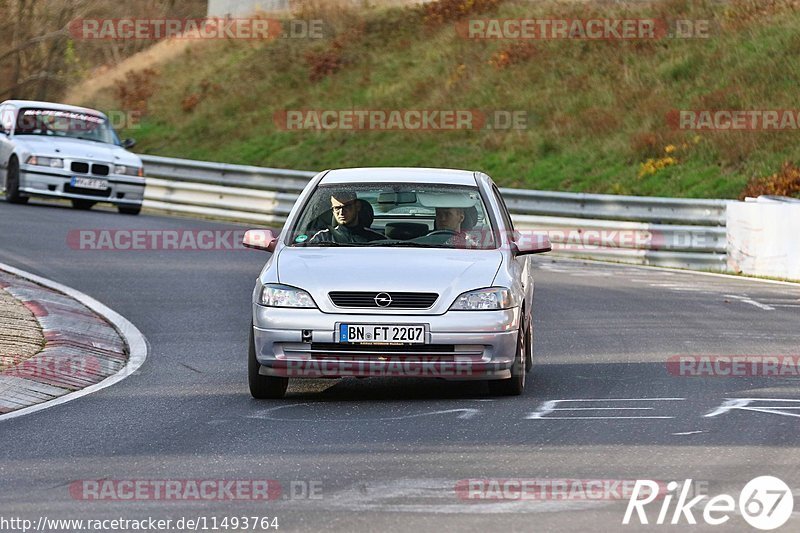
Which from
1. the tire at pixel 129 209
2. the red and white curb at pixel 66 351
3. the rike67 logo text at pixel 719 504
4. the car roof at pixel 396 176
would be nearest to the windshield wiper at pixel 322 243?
the car roof at pixel 396 176

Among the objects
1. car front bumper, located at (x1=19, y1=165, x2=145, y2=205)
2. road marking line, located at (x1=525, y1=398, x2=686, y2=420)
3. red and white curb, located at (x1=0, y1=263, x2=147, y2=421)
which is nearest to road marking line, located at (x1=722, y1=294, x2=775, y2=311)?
road marking line, located at (x1=525, y1=398, x2=686, y2=420)

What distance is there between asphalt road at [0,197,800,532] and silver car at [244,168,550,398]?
10.6 inches

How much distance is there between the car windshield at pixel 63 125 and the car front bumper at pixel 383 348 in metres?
17.9

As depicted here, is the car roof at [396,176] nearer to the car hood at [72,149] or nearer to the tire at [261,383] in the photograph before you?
the tire at [261,383]

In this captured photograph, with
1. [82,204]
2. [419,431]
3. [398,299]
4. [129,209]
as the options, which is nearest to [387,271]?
[398,299]

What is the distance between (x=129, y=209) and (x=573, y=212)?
7793mm

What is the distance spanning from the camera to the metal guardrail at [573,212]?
22344 mm

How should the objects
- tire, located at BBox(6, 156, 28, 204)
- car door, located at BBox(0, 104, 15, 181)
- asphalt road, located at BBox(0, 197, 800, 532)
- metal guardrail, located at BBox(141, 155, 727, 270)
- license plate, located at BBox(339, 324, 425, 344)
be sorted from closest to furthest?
1. asphalt road, located at BBox(0, 197, 800, 532)
2. license plate, located at BBox(339, 324, 425, 344)
3. metal guardrail, located at BBox(141, 155, 727, 270)
4. tire, located at BBox(6, 156, 28, 204)
5. car door, located at BBox(0, 104, 15, 181)

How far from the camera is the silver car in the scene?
9.98 meters

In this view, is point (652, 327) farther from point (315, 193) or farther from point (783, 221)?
point (783, 221)

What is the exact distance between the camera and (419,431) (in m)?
8.97

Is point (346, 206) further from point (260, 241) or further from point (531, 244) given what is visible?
point (531, 244)

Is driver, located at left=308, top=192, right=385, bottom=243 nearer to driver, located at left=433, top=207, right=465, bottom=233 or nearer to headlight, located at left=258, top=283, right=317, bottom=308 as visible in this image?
driver, located at left=433, top=207, right=465, bottom=233

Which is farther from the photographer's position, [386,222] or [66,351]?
[66,351]
